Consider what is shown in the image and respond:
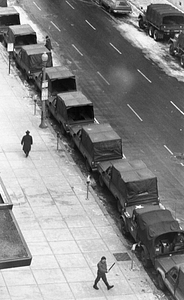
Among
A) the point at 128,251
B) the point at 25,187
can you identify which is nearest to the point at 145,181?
the point at 128,251

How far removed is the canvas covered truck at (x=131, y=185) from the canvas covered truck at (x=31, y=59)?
54.5ft

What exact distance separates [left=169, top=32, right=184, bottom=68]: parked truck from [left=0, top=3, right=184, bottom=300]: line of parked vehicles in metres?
10.3

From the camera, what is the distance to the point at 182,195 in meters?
48.2

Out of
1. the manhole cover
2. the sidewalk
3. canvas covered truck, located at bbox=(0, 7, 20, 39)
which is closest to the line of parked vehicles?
the manhole cover

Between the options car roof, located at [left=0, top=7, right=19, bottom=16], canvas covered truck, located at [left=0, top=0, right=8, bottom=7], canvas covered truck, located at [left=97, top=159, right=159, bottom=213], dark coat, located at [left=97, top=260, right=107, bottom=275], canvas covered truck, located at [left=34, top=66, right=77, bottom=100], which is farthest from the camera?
canvas covered truck, located at [left=0, top=0, right=8, bottom=7]

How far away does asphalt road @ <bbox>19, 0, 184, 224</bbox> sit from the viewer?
5216 cm

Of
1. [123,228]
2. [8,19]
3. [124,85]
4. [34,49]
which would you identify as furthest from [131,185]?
[8,19]

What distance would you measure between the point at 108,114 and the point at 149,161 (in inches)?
287

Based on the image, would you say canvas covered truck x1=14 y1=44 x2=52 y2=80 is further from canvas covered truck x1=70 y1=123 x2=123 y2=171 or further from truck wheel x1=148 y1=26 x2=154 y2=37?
canvas covered truck x1=70 y1=123 x2=123 y2=171

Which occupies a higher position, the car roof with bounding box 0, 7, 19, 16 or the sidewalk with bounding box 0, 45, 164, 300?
the car roof with bounding box 0, 7, 19, 16

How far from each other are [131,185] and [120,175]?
102cm

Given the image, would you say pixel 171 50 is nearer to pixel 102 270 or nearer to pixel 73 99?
pixel 73 99

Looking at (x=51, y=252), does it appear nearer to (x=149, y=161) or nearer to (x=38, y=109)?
(x=149, y=161)

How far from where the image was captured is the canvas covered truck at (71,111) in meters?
53.3
